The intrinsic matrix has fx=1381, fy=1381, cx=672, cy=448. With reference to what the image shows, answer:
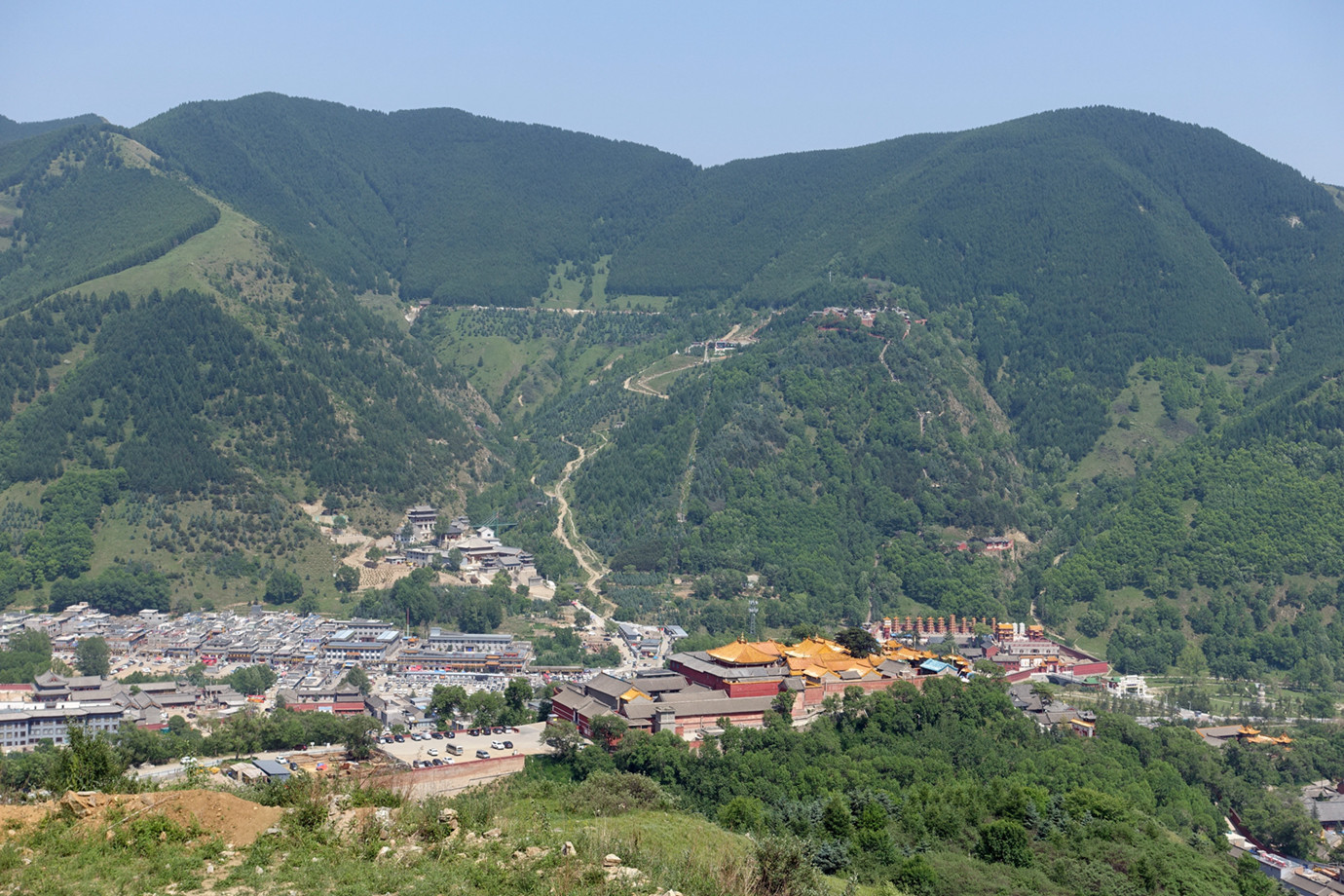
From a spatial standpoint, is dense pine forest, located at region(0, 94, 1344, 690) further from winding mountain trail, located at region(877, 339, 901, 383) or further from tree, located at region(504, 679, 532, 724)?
tree, located at region(504, 679, 532, 724)

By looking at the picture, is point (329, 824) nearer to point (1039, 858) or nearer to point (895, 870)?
point (895, 870)

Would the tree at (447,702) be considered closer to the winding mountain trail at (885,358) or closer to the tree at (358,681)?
the tree at (358,681)

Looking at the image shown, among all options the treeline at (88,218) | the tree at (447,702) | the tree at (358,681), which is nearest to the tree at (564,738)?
the tree at (447,702)

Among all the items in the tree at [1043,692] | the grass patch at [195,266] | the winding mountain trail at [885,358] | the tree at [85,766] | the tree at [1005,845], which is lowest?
the tree at [1043,692]

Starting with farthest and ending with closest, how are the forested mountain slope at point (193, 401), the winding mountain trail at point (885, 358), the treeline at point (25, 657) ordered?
the winding mountain trail at point (885, 358) → the forested mountain slope at point (193, 401) → the treeline at point (25, 657)

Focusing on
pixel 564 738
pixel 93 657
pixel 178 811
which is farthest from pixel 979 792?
pixel 93 657
